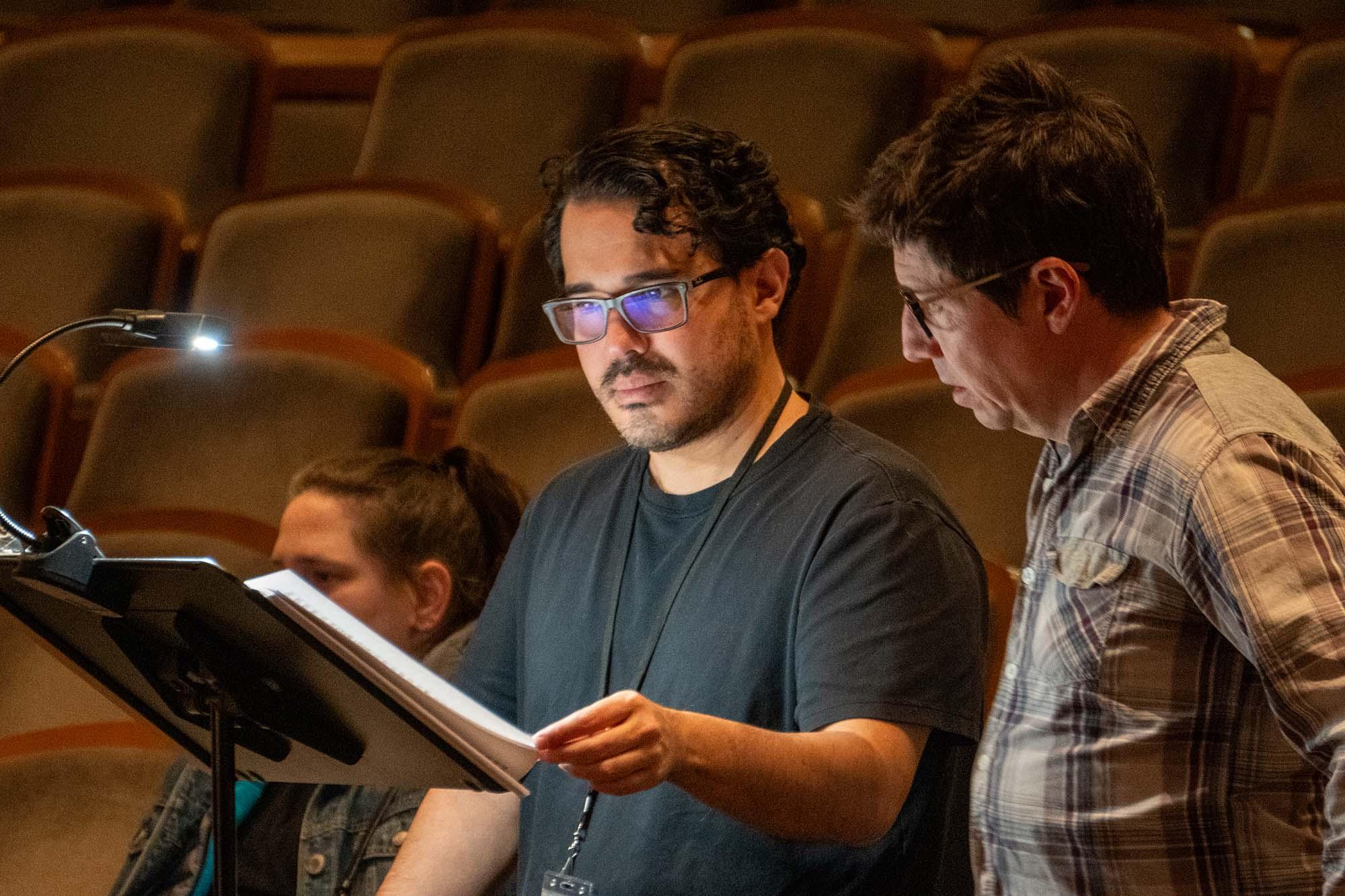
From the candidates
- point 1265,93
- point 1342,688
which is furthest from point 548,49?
point 1342,688

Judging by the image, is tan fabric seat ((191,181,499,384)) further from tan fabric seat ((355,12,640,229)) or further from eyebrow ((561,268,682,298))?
eyebrow ((561,268,682,298))

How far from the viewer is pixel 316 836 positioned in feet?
2.53

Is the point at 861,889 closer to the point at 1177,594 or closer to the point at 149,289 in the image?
the point at 1177,594

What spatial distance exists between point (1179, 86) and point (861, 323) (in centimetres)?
34

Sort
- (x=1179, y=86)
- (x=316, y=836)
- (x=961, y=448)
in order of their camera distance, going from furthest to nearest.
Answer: (x=1179, y=86) → (x=961, y=448) → (x=316, y=836)

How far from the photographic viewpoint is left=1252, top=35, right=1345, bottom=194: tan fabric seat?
123 cm

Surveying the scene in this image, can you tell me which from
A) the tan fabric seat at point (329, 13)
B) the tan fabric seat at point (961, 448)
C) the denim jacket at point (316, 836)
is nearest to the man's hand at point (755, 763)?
the denim jacket at point (316, 836)

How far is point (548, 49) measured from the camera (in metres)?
1.47

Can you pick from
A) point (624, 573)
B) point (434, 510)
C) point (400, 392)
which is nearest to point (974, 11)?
point (400, 392)

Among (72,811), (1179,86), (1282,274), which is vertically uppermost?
(1179,86)

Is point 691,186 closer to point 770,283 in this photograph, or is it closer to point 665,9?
point 770,283

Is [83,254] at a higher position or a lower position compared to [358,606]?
higher

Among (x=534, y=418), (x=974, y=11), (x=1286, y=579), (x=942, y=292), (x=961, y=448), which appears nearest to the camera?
(x=1286, y=579)

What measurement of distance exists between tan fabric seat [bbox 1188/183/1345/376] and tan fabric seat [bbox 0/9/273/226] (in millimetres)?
925
